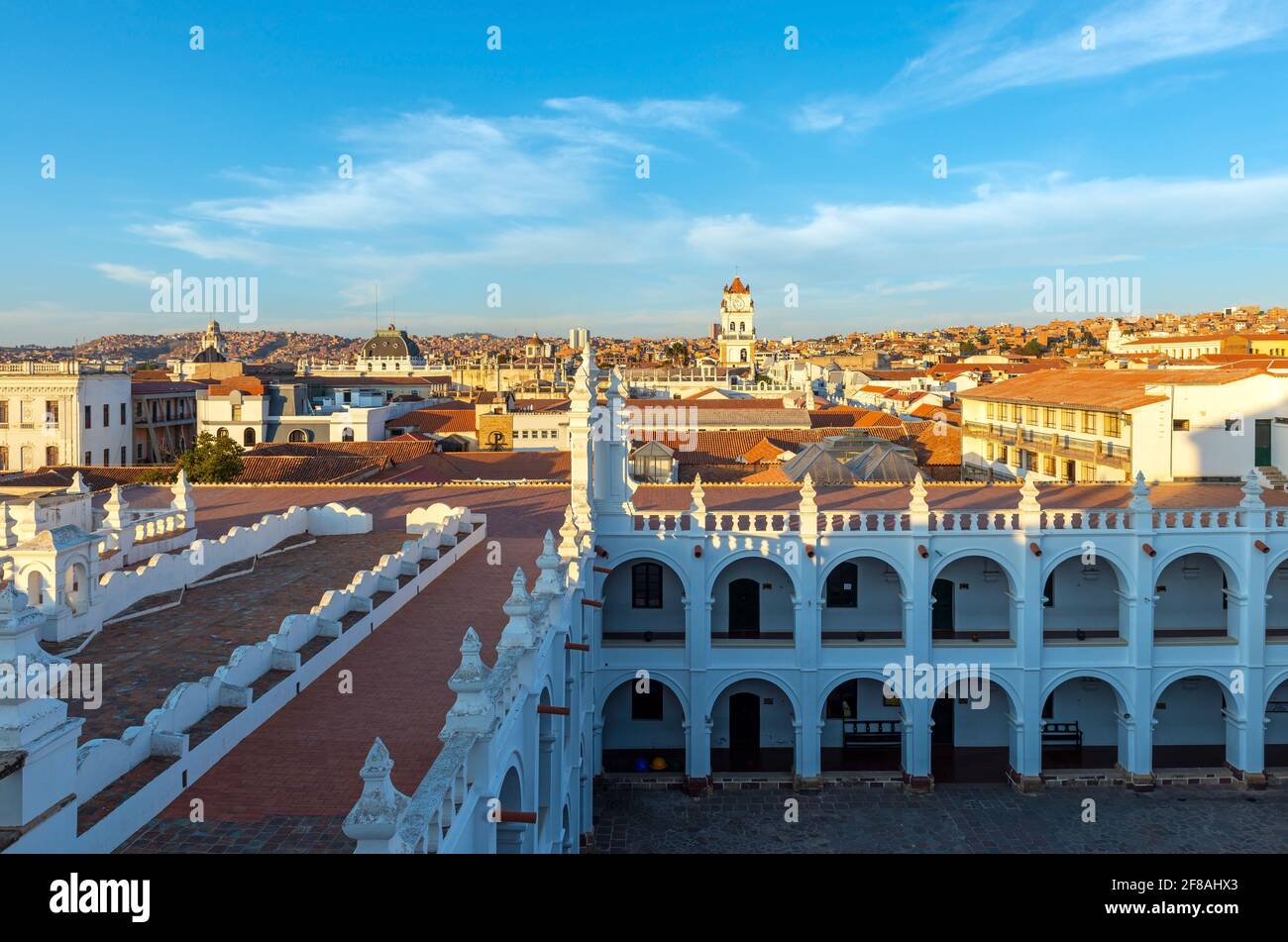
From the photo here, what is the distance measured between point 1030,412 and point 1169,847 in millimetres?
29255

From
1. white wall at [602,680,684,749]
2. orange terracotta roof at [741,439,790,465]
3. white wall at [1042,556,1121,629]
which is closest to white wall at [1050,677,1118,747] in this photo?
white wall at [1042,556,1121,629]

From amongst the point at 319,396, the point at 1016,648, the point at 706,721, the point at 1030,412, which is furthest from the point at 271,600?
the point at 319,396

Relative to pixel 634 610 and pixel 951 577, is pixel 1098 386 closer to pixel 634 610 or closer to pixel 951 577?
pixel 951 577

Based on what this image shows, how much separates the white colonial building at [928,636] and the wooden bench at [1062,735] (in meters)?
0.05

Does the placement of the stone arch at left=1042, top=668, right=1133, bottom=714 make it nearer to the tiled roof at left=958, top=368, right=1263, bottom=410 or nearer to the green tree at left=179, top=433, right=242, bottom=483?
the tiled roof at left=958, top=368, right=1263, bottom=410

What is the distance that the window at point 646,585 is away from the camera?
90.2 feet

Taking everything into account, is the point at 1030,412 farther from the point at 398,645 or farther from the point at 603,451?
the point at 398,645

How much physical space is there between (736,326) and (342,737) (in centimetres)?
13647

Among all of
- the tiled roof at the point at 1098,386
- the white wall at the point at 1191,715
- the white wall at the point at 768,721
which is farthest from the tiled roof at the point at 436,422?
the white wall at the point at 1191,715

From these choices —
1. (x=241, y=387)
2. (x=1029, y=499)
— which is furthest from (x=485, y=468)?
(x=241, y=387)

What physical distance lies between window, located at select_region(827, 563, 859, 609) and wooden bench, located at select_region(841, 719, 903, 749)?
3415mm

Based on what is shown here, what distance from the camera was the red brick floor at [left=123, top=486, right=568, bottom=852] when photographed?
8547 millimetres

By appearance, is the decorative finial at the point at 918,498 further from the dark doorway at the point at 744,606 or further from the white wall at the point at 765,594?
the dark doorway at the point at 744,606
